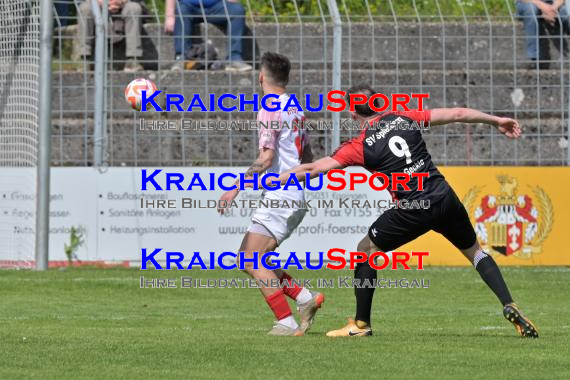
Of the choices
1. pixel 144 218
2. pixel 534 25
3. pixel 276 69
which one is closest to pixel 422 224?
pixel 276 69

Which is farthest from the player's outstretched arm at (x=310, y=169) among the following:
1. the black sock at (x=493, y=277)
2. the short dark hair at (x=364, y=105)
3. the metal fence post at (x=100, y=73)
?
the metal fence post at (x=100, y=73)

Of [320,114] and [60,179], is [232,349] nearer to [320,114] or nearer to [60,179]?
[60,179]

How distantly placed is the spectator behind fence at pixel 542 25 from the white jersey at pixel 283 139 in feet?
27.8

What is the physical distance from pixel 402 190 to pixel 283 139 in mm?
1005

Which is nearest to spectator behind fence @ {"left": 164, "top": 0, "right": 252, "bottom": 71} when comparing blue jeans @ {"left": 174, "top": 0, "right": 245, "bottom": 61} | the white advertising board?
blue jeans @ {"left": 174, "top": 0, "right": 245, "bottom": 61}

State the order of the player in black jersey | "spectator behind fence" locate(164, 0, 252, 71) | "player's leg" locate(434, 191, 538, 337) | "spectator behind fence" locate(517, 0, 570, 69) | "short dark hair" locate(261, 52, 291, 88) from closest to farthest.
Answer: "player's leg" locate(434, 191, 538, 337) < the player in black jersey < "short dark hair" locate(261, 52, 291, 88) < "spectator behind fence" locate(517, 0, 570, 69) < "spectator behind fence" locate(164, 0, 252, 71)

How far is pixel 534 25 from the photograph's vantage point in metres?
18.5

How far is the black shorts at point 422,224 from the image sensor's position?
32.3 feet

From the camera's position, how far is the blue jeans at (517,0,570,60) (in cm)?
1828

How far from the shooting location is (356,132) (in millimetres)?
17906

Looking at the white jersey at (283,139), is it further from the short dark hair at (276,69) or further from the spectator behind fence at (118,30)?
the spectator behind fence at (118,30)

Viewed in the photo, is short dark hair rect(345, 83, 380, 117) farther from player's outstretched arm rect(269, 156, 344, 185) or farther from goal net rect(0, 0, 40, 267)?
goal net rect(0, 0, 40, 267)

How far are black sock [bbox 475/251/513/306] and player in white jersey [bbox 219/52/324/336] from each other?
4.06ft

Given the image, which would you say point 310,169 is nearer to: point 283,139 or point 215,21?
point 283,139
